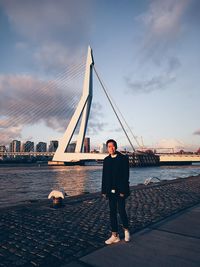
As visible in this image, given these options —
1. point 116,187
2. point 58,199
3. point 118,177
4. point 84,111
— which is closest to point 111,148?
point 118,177

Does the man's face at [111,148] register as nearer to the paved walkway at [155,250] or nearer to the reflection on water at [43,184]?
the paved walkway at [155,250]

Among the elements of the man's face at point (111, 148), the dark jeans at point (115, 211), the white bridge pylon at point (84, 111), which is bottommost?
the dark jeans at point (115, 211)

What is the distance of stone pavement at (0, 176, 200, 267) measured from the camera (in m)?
3.26

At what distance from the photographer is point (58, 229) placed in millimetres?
4570

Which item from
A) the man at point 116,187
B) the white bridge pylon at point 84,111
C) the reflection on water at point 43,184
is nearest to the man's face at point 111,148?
the man at point 116,187

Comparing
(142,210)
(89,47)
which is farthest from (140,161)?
(142,210)

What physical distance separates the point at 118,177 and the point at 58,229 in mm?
1710

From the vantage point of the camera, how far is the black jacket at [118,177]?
387 centimetres

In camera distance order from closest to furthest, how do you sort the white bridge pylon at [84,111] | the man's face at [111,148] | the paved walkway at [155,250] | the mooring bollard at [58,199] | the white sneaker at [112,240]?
the paved walkway at [155,250]
the white sneaker at [112,240]
the man's face at [111,148]
the mooring bollard at [58,199]
the white bridge pylon at [84,111]

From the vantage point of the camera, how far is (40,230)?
4.50 m

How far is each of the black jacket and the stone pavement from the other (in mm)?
876

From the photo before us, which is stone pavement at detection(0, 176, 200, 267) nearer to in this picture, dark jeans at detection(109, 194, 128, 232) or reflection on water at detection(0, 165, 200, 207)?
dark jeans at detection(109, 194, 128, 232)

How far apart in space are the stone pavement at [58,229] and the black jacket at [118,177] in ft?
2.88

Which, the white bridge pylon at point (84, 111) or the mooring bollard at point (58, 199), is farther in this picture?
the white bridge pylon at point (84, 111)
